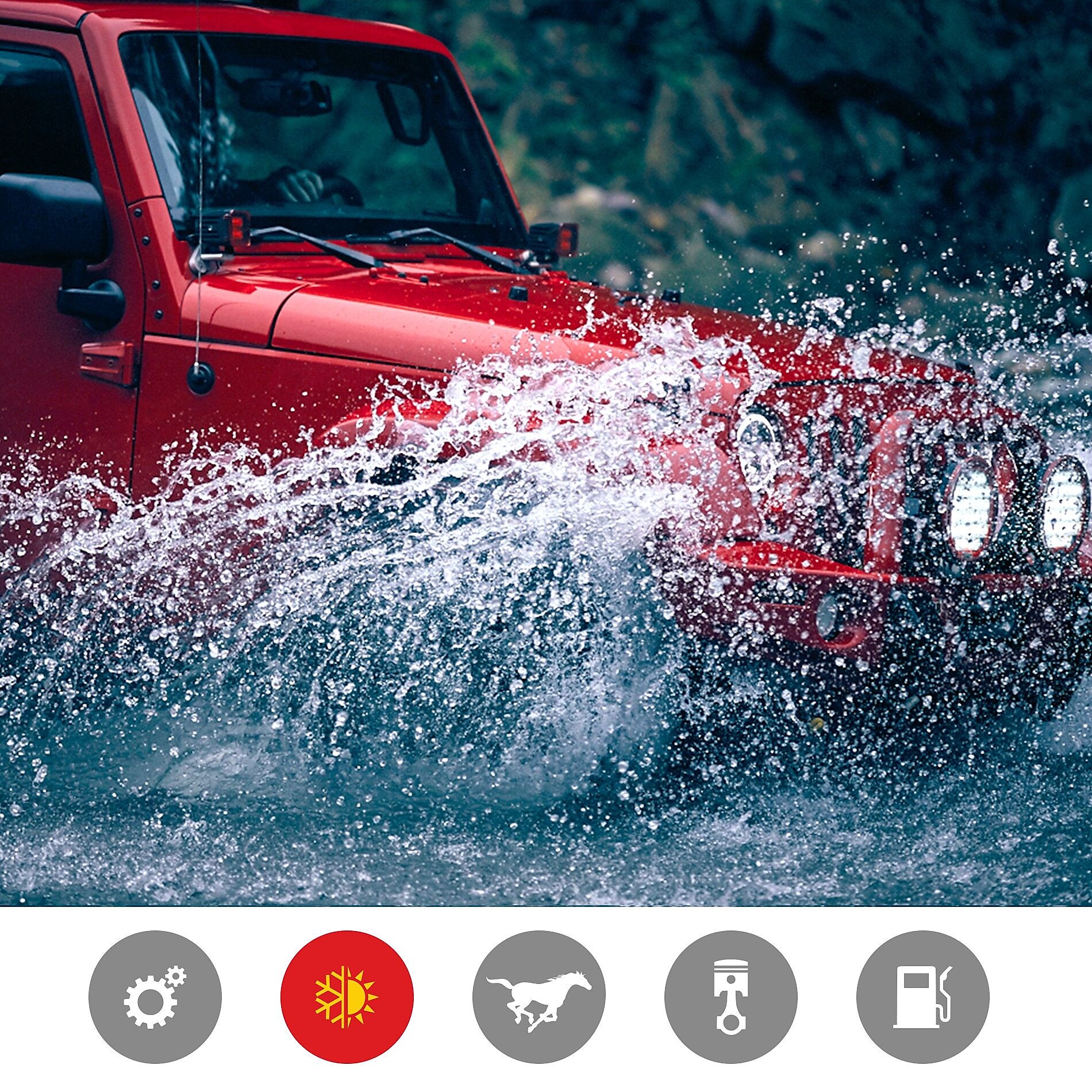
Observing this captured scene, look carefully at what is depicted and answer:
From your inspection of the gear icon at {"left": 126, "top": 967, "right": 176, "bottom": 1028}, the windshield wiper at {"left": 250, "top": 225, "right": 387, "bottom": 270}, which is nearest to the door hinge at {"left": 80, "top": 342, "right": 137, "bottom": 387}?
the windshield wiper at {"left": 250, "top": 225, "right": 387, "bottom": 270}

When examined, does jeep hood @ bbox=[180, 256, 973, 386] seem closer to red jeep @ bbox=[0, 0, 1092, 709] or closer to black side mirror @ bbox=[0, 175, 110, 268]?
red jeep @ bbox=[0, 0, 1092, 709]

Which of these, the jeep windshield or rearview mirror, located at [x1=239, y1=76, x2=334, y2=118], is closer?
the jeep windshield

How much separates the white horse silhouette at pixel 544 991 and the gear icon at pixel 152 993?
42 cm

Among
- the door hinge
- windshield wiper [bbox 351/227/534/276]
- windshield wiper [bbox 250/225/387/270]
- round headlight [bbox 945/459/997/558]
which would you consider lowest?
round headlight [bbox 945/459/997/558]

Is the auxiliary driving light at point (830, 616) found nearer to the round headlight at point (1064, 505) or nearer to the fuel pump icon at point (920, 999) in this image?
the round headlight at point (1064, 505)

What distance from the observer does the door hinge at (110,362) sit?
3.99m

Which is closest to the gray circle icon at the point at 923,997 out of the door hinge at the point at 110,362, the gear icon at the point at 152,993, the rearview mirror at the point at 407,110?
the gear icon at the point at 152,993

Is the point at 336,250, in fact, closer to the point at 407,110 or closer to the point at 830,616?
the point at 407,110

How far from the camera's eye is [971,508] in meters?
3.51

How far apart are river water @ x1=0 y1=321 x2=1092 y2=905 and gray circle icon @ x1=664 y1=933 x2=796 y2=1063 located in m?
0.83

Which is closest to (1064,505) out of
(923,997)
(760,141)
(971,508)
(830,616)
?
(971,508)

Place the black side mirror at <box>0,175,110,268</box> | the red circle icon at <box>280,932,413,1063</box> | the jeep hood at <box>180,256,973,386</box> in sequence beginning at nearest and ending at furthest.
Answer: the red circle icon at <box>280,932,413,1063</box>
the jeep hood at <box>180,256,973,386</box>
the black side mirror at <box>0,175,110,268</box>

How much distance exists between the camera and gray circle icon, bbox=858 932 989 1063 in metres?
2.27

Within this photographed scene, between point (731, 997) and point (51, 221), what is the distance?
2462mm
